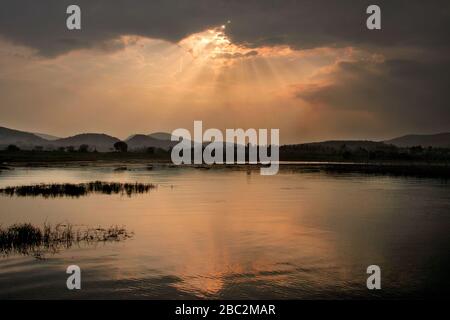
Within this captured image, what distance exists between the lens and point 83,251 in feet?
76.7

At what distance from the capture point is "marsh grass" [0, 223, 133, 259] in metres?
23.1

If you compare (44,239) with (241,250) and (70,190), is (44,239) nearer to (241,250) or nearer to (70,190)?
(241,250)

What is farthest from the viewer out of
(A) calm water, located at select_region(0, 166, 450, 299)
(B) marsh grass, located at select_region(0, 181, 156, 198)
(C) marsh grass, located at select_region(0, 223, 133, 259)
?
(B) marsh grass, located at select_region(0, 181, 156, 198)

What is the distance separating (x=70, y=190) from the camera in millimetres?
50188

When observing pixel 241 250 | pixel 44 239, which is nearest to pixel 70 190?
pixel 44 239

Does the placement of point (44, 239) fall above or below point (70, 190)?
below

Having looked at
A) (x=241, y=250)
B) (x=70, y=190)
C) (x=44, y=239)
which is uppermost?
(x=70, y=190)

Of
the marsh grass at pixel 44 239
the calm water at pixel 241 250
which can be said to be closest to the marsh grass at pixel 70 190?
the calm water at pixel 241 250

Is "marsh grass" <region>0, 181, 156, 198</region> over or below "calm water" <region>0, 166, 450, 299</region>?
over

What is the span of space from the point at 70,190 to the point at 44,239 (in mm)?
26328

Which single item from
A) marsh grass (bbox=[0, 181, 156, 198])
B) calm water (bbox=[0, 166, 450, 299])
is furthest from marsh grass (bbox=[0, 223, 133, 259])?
marsh grass (bbox=[0, 181, 156, 198])

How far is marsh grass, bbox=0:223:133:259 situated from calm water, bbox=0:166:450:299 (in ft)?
2.94

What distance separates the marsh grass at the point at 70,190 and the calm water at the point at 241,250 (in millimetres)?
3838

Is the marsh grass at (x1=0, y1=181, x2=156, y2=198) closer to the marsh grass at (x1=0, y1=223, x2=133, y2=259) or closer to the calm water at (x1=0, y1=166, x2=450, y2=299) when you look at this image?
the calm water at (x1=0, y1=166, x2=450, y2=299)
